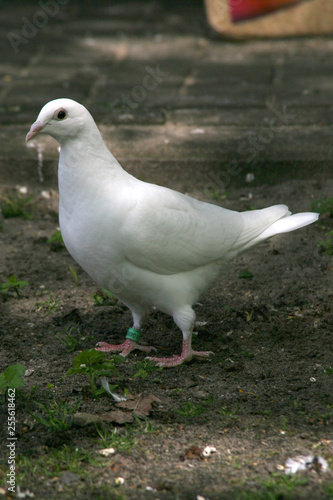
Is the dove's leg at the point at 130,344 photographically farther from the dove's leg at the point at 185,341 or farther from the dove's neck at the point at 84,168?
the dove's neck at the point at 84,168

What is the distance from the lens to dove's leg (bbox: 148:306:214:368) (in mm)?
3051

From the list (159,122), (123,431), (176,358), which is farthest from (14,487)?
(159,122)

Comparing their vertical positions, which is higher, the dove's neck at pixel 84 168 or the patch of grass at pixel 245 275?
the dove's neck at pixel 84 168

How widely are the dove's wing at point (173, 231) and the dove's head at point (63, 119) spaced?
0.40 m

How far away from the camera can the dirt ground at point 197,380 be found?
7.32 ft

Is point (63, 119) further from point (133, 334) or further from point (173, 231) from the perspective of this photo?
point (133, 334)

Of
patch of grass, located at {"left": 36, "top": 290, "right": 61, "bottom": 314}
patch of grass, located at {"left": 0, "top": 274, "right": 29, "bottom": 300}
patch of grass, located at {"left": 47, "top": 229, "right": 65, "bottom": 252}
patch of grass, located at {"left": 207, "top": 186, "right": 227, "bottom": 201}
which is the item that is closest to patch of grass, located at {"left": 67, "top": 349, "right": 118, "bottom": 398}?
patch of grass, located at {"left": 36, "top": 290, "right": 61, "bottom": 314}

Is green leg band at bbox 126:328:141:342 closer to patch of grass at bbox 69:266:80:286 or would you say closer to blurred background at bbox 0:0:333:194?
patch of grass at bbox 69:266:80:286

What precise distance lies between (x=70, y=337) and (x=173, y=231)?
0.79m

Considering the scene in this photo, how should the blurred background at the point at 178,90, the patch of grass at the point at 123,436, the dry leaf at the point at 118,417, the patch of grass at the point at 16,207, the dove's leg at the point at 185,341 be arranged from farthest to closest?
the blurred background at the point at 178,90 → the patch of grass at the point at 16,207 → the dove's leg at the point at 185,341 → the dry leaf at the point at 118,417 → the patch of grass at the point at 123,436

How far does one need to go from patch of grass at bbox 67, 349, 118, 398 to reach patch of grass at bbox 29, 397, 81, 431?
11cm

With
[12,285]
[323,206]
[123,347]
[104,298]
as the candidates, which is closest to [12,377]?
[123,347]

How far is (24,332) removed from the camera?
3.32m

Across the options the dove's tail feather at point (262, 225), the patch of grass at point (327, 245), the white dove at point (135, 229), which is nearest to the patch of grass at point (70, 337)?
the white dove at point (135, 229)
